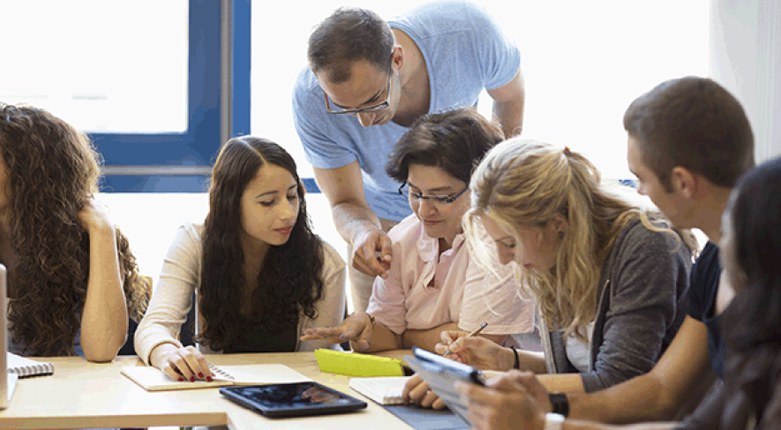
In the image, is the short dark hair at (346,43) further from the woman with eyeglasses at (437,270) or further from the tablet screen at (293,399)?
the tablet screen at (293,399)

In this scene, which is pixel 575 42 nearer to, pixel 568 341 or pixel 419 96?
pixel 419 96

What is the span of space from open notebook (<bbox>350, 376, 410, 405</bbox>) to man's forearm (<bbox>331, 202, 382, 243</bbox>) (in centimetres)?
72

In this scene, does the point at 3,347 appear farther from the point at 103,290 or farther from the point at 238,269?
the point at 238,269

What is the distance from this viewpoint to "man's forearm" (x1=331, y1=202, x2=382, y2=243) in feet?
9.53

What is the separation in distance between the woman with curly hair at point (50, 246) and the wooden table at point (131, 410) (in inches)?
17.5

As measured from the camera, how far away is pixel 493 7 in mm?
4109

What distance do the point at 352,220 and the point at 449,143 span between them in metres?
0.50

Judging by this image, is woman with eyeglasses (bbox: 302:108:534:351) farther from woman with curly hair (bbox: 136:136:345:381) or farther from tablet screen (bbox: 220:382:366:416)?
tablet screen (bbox: 220:382:366:416)

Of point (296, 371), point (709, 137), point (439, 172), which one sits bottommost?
point (296, 371)

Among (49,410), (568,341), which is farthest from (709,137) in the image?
(49,410)

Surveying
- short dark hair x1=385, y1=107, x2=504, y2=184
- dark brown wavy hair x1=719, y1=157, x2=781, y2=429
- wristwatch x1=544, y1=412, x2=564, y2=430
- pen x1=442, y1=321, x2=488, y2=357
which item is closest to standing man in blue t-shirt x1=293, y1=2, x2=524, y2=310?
short dark hair x1=385, y1=107, x2=504, y2=184

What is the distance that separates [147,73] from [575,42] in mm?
1716

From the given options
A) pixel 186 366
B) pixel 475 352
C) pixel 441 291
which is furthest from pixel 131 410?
pixel 441 291

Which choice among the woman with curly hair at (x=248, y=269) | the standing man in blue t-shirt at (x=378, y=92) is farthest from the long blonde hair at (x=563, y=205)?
the woman with curly hair at (x=248, y=269)
